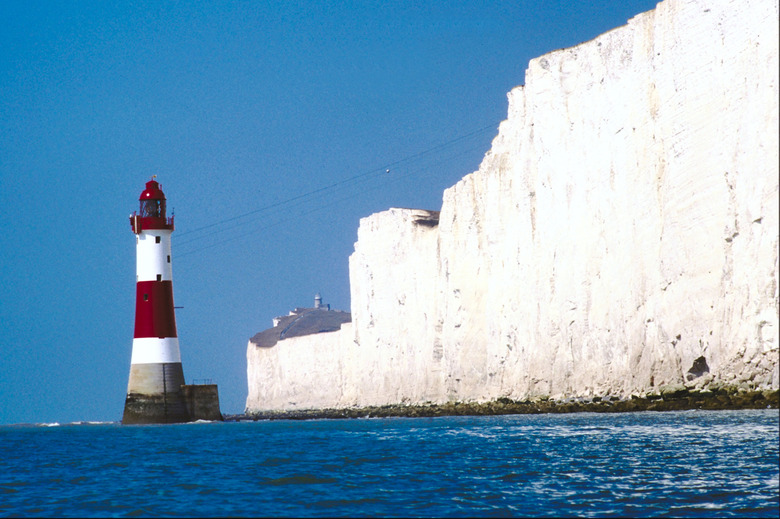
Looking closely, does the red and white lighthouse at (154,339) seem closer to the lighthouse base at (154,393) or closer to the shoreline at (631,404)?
the lighthouse base at (154,393)

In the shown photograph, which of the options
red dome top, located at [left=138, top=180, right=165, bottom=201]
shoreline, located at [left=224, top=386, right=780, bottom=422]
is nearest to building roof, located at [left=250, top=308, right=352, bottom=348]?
shoreline, located at [left=224, top=386, right=780, bottom=422]

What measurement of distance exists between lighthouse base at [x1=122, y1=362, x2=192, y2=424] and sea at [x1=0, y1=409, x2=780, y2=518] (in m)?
6.47

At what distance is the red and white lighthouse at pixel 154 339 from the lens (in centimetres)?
2805

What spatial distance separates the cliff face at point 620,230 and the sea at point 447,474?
13.5 feet

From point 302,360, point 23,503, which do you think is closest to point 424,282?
point 302,360

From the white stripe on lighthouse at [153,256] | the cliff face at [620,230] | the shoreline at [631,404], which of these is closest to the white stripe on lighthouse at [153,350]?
the white stripe on lighthouse at [153,256]

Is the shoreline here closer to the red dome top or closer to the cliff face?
the cliff face

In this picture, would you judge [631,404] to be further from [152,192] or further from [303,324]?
[303,324]

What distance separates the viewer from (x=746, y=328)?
22594 millimetres

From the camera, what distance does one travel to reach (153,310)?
92.0ft

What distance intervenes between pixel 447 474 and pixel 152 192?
1852cm

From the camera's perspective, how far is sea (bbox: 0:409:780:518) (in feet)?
32.6

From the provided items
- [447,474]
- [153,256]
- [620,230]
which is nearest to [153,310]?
[153,256]

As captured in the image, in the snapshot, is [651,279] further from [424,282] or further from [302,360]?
[302,360]
